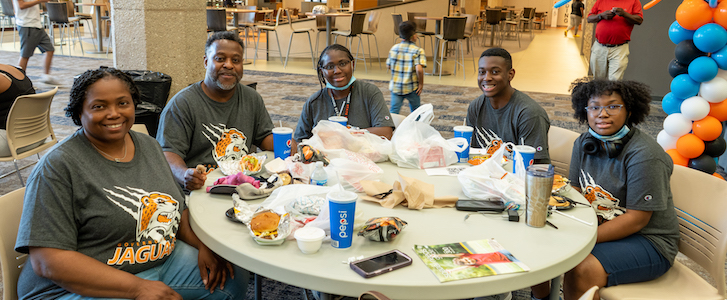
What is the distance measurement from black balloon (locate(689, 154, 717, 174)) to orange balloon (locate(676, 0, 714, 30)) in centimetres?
101

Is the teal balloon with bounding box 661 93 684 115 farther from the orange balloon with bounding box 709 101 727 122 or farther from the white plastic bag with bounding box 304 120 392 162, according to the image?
the white plastic bag with bounding box 304 120 392 162

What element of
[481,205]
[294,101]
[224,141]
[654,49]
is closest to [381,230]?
[481,205]

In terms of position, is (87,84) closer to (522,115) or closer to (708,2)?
(522,115)

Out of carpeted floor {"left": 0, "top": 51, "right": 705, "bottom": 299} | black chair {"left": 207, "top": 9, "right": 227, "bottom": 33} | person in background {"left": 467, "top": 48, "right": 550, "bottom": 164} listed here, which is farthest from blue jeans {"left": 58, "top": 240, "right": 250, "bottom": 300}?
black chair {"left": 207, "top": 9, "right": 227, "bottom": 33}

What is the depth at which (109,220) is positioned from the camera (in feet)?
5.15

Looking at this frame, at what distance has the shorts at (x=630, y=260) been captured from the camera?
6.04ft

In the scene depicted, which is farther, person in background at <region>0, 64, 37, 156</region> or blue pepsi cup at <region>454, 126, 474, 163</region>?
person in background at <region>0, 64, 37, 156</region>

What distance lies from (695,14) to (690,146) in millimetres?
1005

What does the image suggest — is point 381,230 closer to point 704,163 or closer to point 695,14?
point 695,14

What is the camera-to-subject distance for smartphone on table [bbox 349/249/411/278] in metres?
1.31

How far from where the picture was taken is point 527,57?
1196cm

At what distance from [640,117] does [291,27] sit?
28.8 feet

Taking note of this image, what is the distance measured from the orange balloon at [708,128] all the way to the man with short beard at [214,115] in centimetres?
335

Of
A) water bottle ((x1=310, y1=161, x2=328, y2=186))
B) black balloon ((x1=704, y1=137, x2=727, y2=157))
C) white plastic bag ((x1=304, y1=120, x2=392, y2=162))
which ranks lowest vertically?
black balloon ((x1=704, y1=137, x2=727, y2=157))
